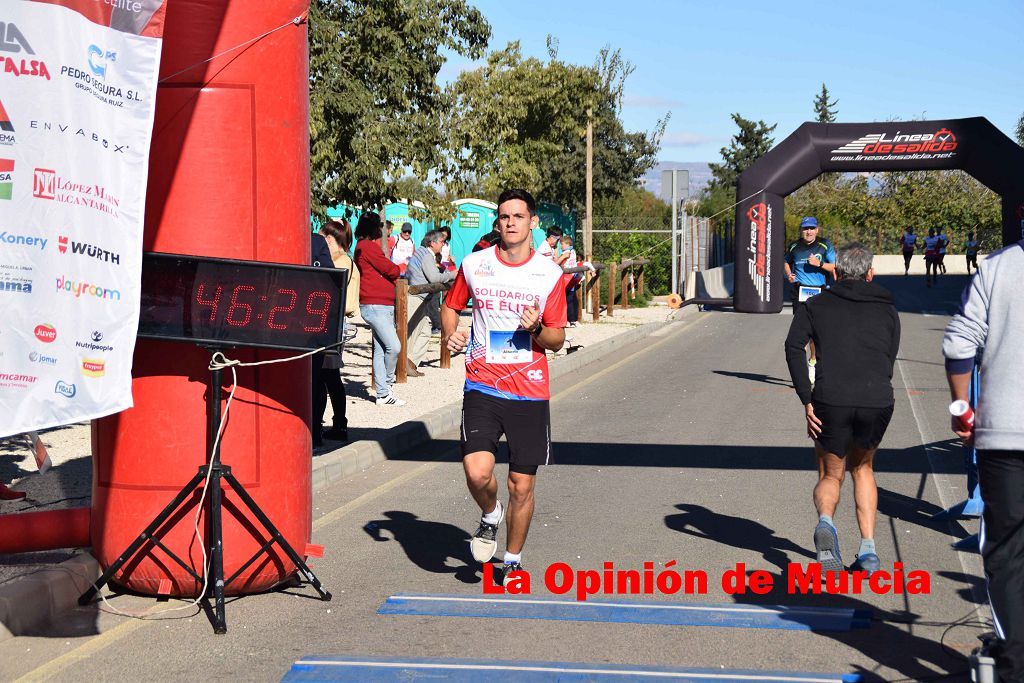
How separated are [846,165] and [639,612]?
1811 centimetres

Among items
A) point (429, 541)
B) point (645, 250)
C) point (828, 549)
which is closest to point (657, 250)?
point (645, 250)

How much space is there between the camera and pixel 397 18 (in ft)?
53.1

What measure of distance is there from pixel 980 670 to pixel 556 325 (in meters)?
2.70

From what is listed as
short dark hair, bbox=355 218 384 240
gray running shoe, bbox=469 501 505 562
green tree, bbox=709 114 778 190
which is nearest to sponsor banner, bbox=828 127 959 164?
short dark hair, bbox=355 218 384 240

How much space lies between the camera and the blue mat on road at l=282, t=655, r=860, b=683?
4.95 m

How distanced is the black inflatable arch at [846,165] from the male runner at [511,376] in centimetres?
1657

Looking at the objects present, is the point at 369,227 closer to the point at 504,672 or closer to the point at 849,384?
the point at 849,384

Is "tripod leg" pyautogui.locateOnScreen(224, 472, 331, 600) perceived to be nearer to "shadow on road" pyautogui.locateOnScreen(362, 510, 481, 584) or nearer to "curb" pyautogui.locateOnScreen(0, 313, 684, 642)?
"shadow on road" pyautogui.locateOnScreen(362, 510, 481, 584)

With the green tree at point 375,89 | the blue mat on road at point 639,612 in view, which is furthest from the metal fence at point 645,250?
the blue mat on road at point 639,612

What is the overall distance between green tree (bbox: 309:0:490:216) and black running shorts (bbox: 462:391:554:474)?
9.26m

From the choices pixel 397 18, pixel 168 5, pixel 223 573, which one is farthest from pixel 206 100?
pixel 397 18

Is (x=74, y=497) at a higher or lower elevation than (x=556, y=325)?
lower

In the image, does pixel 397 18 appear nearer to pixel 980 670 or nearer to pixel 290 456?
pixel 290 456

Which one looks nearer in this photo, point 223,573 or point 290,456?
point 223,573
